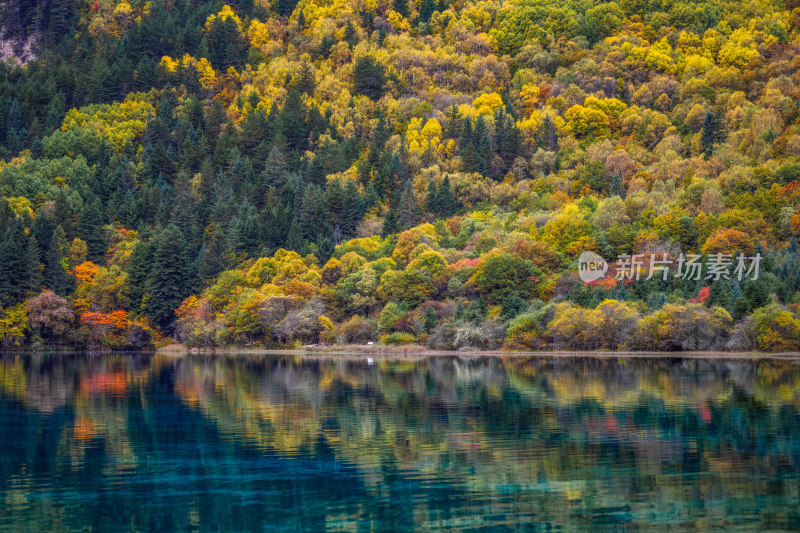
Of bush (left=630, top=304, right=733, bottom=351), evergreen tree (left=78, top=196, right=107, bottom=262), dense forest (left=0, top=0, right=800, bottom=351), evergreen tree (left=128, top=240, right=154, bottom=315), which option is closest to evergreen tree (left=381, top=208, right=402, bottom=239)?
dense forest (left=0, top=0, right=800, bottom=351)

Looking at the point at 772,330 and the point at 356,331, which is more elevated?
the point at 356,331

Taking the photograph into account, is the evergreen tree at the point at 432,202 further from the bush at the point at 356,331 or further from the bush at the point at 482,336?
the bush at the point at 482,336

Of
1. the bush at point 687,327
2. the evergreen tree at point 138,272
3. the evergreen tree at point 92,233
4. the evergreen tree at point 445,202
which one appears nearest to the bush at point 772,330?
the bush at point 687,327

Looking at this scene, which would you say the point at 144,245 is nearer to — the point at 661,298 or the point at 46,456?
the point at 661,298

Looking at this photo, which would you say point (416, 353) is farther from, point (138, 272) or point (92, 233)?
point (92, 233)

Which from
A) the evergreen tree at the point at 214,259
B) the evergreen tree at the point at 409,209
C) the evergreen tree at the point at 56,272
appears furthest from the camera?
the evergreen tree at the point at 409,209

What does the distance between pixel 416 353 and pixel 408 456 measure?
76.1 meters

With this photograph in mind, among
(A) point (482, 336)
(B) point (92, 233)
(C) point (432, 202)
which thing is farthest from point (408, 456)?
(C) point (432, 202)

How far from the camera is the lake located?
25469 millimetres

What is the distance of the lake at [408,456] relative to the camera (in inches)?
1003

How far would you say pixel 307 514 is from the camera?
1013 inches

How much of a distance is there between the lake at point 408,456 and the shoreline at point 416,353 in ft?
93.1

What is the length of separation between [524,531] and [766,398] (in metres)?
30.6

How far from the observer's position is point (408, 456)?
112ft
